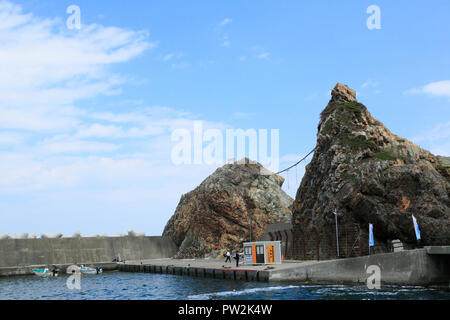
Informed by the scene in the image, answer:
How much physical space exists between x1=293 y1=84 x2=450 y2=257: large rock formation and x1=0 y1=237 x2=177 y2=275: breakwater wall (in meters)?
39.1

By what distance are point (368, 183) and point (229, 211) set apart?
4000 cm

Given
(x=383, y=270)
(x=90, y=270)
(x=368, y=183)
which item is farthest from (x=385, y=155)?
(x=90, y=270)

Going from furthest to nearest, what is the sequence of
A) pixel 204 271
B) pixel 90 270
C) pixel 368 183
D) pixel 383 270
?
1. pixel 90 270
2. pixel 204 271
3. pixel 368 183
4. pixel 383 270

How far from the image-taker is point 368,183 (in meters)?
49.8

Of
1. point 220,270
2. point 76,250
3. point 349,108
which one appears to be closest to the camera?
point 220,270

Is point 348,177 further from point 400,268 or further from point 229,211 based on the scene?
point 229,211

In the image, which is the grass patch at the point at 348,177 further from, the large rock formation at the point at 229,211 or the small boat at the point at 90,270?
the small boat at the point at 90,270

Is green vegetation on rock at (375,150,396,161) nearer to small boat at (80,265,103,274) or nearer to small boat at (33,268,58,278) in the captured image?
small boat at (80,265,103,274)

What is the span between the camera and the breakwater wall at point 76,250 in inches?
3088

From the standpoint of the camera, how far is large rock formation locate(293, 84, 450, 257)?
47.9 m

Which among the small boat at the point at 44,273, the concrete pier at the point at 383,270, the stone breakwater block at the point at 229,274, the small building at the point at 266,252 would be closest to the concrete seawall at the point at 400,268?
the concrete pier at the point at 383,270

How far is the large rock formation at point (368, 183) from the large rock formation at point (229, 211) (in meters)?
25.3

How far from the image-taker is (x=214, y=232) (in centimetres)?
8688

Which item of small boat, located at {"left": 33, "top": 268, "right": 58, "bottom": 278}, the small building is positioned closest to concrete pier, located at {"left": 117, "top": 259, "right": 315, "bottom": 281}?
the small building
